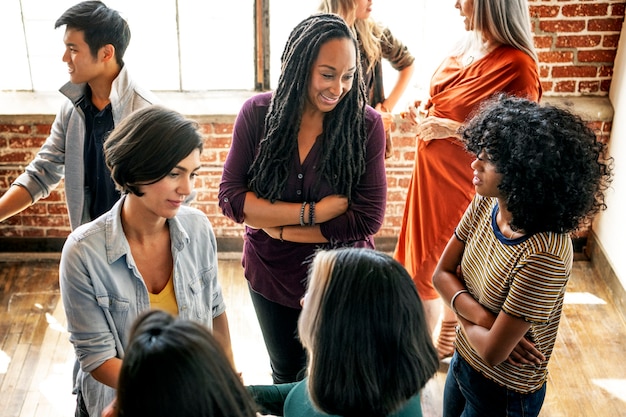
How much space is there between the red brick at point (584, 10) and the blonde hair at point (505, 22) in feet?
3.98

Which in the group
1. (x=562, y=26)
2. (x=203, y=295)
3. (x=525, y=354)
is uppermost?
(x=562, y=26)

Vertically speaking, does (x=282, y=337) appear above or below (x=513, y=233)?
below

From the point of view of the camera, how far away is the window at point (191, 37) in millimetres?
3891

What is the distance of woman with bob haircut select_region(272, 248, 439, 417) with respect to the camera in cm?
131

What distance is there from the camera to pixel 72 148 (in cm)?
242

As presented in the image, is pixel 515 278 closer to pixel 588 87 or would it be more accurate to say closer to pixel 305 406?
pixel 305 406

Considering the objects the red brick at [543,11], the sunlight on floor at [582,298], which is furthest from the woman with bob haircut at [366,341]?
the red brick at [543,11]

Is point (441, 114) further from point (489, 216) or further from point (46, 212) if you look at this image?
point (46, 212)

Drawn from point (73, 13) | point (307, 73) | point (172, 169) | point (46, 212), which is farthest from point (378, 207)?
point (46, 212)

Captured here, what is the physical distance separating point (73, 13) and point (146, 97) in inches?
15.5

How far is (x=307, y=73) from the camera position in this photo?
201 centimetres

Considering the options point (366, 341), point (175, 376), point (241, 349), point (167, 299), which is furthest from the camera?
point (241, 349)

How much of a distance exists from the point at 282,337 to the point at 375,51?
1.56 m

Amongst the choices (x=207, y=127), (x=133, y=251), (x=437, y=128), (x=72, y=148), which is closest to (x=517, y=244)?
(x=133, y=251)
